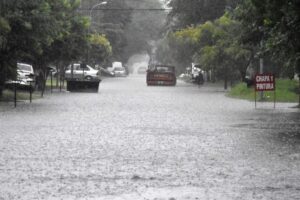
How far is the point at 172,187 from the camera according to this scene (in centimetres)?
1109

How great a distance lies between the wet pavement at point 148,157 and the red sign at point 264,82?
21.8ft

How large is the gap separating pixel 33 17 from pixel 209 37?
3434 cm

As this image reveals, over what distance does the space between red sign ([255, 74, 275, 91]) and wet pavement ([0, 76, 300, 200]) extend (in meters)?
6.66

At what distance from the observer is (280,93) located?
1581 inches

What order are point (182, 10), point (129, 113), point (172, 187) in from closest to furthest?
point (172, 187) < point (129, 113) < point (182, 10)

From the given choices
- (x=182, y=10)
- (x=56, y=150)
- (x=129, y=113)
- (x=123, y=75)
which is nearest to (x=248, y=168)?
(x=56, y=150)

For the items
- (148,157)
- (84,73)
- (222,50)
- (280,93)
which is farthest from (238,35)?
(148,157)

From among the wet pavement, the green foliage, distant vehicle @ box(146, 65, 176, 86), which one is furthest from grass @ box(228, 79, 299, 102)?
distant vehicle @ box(146, 65, 176, 86)

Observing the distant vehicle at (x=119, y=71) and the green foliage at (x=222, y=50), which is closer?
the green foliage at (x=222, y=50)

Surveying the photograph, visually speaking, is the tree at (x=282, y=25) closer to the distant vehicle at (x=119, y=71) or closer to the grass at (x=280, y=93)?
the grass at (x=280, y=93)

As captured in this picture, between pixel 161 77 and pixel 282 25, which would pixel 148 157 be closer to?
pixel 282 25

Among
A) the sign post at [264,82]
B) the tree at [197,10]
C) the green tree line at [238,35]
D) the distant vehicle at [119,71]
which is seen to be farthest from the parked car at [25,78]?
the distant vehicle at [119,71]

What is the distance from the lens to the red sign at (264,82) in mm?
33094

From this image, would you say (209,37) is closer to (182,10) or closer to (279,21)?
(182,10)
